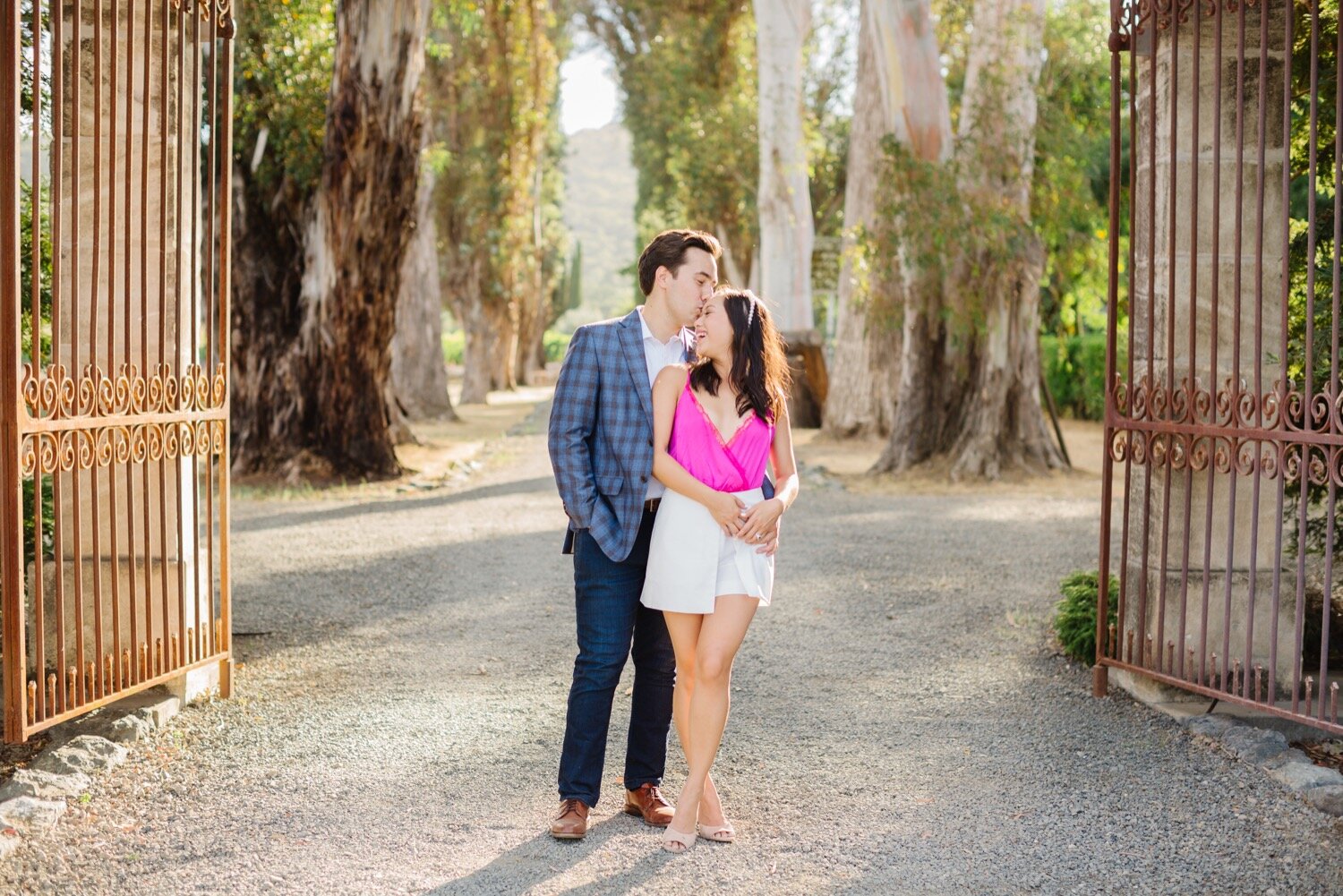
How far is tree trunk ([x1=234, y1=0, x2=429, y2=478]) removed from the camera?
47.2 ft

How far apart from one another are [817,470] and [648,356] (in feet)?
39.4

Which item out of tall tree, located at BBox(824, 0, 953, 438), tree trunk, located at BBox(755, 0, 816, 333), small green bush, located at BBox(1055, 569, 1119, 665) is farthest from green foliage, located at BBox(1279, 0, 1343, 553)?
tree trunk, located at BBox(755, 0, 816, 333)

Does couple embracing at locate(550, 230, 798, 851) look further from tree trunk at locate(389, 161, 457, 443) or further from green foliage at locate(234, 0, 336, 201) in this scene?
tree trunk at locate(389, 161, 457, 443)

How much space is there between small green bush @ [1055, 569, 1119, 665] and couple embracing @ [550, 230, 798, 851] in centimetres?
305

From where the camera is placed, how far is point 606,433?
4160 mm

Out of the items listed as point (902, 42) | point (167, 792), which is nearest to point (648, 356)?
point (167, 792)

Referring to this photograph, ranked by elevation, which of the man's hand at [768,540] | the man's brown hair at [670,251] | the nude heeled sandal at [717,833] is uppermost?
the man's brown hair at [670,251]

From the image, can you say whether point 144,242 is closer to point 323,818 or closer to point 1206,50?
point 323,818

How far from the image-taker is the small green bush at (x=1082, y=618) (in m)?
6.73

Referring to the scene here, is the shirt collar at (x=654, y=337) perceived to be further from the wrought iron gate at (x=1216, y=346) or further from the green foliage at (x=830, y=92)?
the green foliage at (x=830, y=92)

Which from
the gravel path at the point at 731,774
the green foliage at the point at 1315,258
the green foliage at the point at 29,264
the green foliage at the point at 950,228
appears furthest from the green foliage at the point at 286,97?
the green foliage at the point at 1315,258

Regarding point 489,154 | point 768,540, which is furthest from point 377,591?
point 489,154

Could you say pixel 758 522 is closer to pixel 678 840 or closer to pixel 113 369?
pixel 678 840

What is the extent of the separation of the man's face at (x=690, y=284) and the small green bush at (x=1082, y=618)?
340cm
